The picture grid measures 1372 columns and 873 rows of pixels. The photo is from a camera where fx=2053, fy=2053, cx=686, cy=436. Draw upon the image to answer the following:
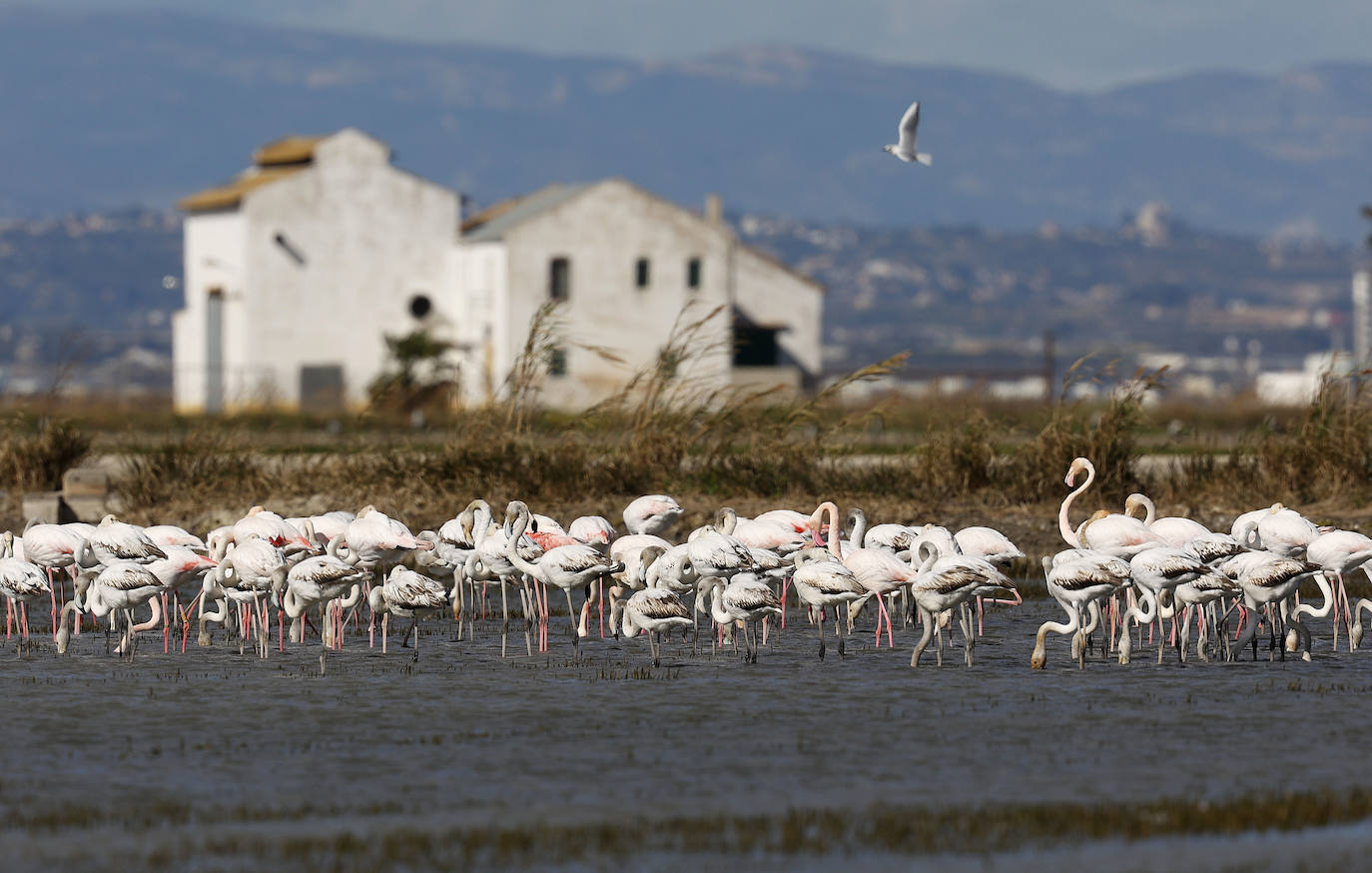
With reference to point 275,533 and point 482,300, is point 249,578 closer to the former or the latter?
point 275,533

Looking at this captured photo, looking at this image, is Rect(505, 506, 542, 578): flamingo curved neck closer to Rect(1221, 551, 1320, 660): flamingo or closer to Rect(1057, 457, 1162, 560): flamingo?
Rect(1057, 457, 1162, 560): flamingo

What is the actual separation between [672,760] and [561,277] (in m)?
71.3

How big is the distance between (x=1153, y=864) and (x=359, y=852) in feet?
11.1

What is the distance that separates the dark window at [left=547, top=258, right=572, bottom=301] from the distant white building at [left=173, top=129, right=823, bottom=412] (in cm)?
9

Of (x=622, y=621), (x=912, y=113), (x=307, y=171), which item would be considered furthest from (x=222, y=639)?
(x=307, y=171)

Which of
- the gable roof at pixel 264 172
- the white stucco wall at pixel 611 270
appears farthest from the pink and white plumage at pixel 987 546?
the gable roof at pixel 264 172

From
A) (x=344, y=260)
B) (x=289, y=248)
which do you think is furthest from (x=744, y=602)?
(x=344, y=260)

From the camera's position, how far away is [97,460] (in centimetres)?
2711

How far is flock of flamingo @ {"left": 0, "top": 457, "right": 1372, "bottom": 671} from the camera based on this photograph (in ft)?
46.6

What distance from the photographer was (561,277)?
8150cm

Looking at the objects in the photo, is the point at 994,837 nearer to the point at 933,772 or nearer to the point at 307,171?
the point at 933,772

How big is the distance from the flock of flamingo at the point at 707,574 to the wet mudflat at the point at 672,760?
1.30ft

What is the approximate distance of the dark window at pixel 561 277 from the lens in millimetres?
81125

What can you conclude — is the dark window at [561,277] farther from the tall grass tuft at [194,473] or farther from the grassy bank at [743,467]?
the tall grass tuft at [194,473]
